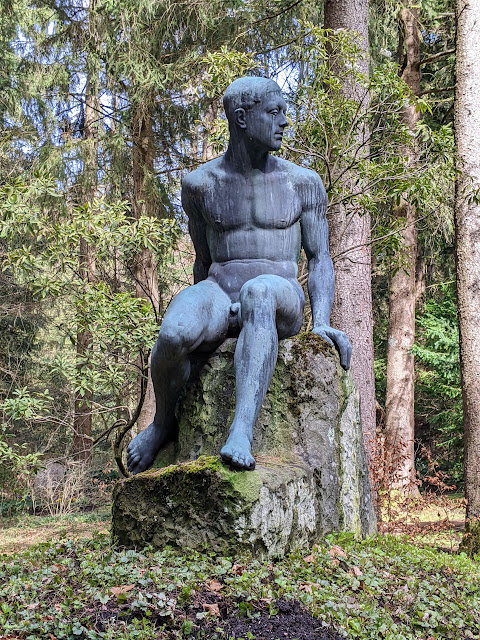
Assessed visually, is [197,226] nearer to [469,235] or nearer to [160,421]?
[160,421]

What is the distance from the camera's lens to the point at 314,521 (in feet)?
13.0

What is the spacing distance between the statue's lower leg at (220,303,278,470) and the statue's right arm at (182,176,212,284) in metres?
0.87

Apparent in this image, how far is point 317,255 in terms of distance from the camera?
4633mm

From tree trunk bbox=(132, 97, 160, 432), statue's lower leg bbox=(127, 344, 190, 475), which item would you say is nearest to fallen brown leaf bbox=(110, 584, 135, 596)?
statue's lower leg bbox=(127, 344, 190, 475)

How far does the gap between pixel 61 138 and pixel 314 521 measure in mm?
11014

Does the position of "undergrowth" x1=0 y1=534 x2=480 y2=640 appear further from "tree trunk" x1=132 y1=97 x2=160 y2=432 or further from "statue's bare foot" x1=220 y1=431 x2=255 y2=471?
"tree trunk" x1=132 y1=97 x2=160 y2=432

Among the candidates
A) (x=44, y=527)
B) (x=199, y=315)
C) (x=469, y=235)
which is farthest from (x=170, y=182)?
(x=199, y=315)

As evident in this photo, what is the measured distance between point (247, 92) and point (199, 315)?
1294 millimetres

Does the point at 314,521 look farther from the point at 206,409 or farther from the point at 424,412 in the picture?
the point at 424,412

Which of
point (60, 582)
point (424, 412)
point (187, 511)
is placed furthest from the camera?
point (424, 412)

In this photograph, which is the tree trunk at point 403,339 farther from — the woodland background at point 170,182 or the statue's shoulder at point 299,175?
the statue's shoulder at point 299,175

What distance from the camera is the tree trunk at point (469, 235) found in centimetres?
828

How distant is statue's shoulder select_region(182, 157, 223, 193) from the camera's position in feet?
14.8

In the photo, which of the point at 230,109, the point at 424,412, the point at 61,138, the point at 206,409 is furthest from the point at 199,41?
the point at 424,412
